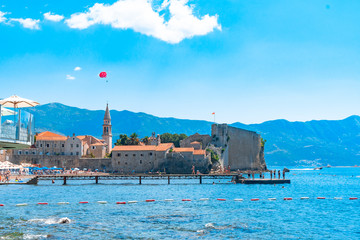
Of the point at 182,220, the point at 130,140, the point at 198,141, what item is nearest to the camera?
the point at 182,220

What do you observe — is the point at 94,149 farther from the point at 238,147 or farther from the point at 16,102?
the point at 16,102

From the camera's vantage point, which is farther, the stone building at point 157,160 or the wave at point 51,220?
the stone building at point 157,160

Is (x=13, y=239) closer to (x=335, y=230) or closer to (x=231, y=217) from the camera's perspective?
(x=231, y=217)

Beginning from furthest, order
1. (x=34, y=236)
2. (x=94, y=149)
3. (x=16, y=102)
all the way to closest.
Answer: (x=94, y=149)
(x=34, y=236)
(x=16, y=102)

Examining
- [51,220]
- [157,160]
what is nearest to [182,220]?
[51,220]

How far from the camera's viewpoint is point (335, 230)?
31172 mm

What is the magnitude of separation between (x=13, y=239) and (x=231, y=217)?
1737cm

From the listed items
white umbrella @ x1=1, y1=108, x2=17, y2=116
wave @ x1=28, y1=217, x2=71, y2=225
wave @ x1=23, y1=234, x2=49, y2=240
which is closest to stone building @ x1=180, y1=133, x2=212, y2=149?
wave @ x1=28, y1=217, x2=71, y2=225

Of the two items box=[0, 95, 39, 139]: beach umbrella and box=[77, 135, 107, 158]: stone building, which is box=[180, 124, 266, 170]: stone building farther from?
box=[0, 95, 39, 139]: beach umbrella

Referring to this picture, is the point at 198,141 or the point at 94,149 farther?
the point at 198,141

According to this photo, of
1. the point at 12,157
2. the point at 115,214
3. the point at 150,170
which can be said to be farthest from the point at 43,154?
the point at 115,214

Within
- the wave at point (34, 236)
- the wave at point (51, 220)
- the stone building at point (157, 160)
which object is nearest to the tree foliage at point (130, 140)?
the stone building at point (157, 160)

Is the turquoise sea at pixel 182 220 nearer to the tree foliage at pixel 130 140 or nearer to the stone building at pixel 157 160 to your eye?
the stone building at pixel 157 160

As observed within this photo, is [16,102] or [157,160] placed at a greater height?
[16,102]
